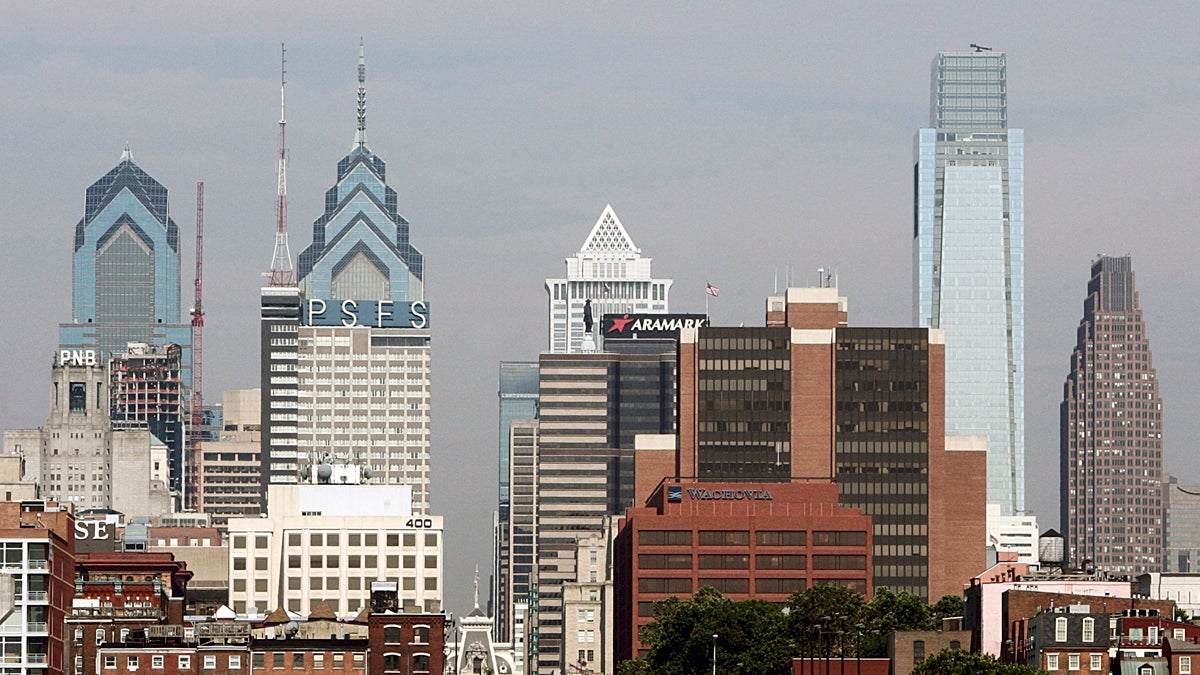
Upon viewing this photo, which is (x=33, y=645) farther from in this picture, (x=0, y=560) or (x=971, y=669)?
(x=971, y=669)

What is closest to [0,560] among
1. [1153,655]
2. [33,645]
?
[33,645]

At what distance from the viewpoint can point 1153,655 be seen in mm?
197125

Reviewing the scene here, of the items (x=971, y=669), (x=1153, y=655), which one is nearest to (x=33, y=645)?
(x=971, y=669)

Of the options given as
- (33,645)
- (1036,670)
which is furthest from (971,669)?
(33,645)

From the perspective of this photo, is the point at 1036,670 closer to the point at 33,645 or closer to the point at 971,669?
the point at 971,669

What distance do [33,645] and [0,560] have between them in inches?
248

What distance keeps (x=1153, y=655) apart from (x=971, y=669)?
14.5 metres

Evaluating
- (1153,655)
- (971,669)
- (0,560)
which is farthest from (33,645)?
(1153,655)

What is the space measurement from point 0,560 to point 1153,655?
79334 mm

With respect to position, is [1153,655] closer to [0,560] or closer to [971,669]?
[971,669]

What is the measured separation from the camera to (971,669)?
191 metres

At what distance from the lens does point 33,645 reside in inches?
7869

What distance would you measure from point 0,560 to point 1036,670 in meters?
71.1

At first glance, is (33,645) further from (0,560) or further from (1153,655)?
(1153,655)
